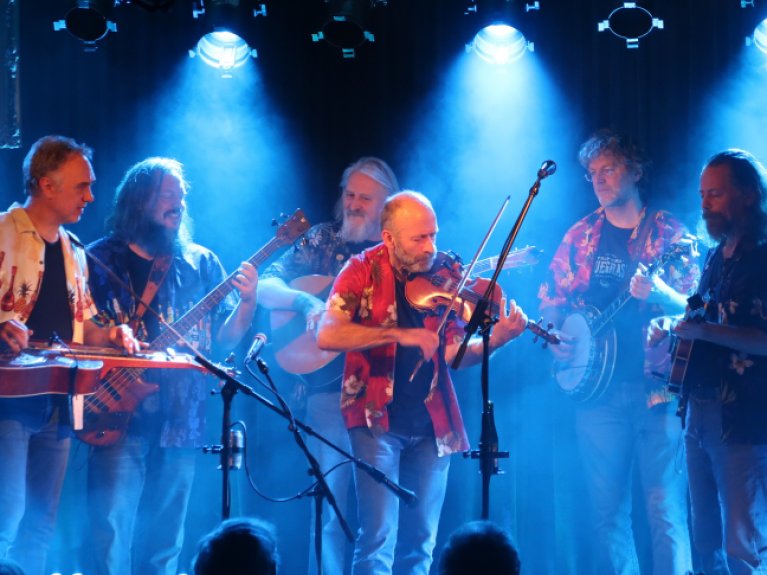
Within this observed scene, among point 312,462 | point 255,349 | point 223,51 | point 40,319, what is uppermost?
point 223,51

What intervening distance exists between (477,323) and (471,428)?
2.19 m

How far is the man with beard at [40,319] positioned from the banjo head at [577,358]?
2809 mm

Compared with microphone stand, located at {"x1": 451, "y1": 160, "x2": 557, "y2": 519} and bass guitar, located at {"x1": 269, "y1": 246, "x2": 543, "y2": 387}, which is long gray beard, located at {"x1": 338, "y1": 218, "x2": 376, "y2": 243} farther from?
microphone stand, located at {"x1": 451, "y1": 160, "x2": 557, "y2": 519}

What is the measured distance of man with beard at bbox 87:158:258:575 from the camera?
4344mm

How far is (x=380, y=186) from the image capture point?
540 cm

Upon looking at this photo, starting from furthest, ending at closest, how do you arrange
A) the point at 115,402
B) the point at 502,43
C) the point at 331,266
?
the point at 502,43
the point at 331,266
the point at 115,402

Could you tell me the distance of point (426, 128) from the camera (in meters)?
5.86

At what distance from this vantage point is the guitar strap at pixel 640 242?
499 centimetres

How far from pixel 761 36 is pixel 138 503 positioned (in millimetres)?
5299

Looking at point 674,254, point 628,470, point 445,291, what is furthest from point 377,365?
point 674,254

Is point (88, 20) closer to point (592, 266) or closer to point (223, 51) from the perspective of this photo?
point (223, 51)

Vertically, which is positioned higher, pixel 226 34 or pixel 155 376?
pixel 226 34

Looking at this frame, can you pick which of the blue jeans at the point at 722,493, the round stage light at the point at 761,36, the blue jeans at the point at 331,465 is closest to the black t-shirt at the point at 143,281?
the blue jeans at the point at 331,465

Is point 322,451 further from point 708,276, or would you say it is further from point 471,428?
point 708,276
